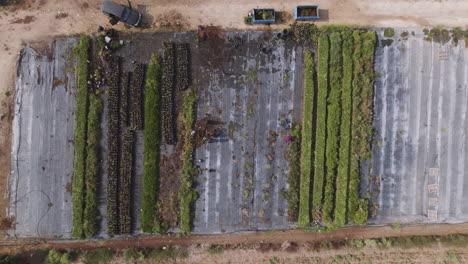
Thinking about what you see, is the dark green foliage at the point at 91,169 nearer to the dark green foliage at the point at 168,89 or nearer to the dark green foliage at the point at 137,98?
the dark green foliage at the point at 137,98

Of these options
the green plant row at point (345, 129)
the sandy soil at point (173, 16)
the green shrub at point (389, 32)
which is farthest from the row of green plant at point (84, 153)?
the green shrub at point (389, 32)

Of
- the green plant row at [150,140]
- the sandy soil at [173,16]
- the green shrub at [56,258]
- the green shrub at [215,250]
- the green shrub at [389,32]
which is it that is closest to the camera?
the green shrub at [56,258]

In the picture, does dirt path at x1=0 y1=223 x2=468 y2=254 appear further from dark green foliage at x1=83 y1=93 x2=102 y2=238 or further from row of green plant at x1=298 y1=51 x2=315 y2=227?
row of green plant at x1=298 y1=51 x2=315 y2=227

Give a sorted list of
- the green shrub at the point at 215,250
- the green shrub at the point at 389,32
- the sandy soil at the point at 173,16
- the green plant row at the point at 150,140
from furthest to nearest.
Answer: the green shrub at the point at 215,250
the green shrub at the point at 389,32
the sandy soil at the point at 173,16
the green plant row at the point at 150,140

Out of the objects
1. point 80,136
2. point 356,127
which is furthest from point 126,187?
point 356,127

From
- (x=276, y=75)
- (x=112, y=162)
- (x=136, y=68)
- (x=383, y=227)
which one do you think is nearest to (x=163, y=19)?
(x=136, y=68)

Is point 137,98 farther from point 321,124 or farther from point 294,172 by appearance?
point 321,124
